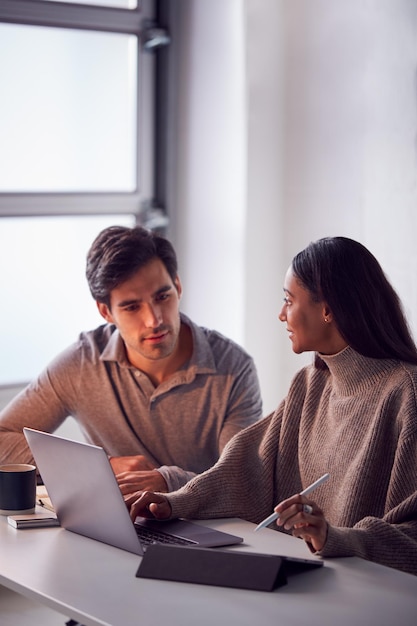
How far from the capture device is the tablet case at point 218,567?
1791 mm

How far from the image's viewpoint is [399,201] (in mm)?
3453

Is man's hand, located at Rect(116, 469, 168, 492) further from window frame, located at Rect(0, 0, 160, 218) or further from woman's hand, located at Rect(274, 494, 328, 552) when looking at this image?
window frame, located at Rect(0, 0, 160, 218)

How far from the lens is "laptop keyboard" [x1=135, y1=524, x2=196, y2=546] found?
6.79 feet

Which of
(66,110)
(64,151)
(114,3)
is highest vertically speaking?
(114,3)

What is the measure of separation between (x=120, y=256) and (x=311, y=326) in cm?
73

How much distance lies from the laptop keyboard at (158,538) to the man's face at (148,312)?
2.47 ft

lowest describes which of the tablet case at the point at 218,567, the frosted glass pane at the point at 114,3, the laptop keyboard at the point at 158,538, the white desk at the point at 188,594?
the laptop keyboard at the point at 158,538

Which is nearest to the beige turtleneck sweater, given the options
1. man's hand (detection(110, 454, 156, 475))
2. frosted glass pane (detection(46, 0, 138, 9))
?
man's hand (detection(110, 454, 156, 475))

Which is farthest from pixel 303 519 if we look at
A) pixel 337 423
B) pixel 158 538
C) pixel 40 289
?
pixel 40 289

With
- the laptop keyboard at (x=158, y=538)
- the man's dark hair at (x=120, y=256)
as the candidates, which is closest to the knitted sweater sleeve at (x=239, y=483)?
the laptop keyboard at (x=158, y=538)

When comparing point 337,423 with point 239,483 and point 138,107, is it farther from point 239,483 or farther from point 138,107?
point 138,107

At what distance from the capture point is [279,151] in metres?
3.98

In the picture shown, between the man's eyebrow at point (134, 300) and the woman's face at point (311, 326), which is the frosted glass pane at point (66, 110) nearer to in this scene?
the man's eyebrow at point (134, 300)

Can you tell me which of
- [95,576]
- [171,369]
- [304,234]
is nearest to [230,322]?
[304,234]
